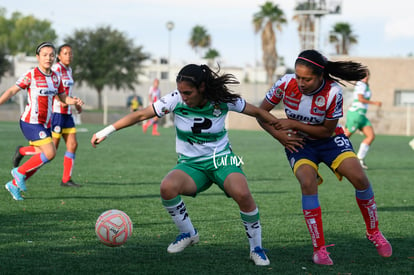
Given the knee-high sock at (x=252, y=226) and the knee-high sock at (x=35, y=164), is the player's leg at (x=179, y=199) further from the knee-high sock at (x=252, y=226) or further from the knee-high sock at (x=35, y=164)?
the knee-high sock at (x=35, y=164)

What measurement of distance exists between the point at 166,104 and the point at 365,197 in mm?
2069

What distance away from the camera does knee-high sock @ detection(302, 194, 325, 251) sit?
18.6 feet

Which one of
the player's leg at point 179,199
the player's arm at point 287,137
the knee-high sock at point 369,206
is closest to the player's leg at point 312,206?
the player's arm at point 287,137

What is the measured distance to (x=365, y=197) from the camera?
20.0 ft

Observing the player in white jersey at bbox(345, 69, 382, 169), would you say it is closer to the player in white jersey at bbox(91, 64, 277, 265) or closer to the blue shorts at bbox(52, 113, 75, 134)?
the blue shorts at bbox(52, 113, 75, 134)

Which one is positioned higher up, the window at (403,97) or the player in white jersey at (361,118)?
the player in white jersey at (361,118)

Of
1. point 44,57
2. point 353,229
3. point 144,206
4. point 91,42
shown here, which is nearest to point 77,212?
point 144,206

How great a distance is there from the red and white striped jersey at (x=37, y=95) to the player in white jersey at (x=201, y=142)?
153 inches

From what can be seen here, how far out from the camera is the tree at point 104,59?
59688mm

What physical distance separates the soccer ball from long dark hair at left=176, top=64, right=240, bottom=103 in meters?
1.39

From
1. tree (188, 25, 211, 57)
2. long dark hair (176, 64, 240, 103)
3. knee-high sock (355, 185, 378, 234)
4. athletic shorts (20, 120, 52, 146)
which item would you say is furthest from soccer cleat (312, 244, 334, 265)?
tree (188, 25, 211, 57)

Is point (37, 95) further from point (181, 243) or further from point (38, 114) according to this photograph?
point (181, 243)

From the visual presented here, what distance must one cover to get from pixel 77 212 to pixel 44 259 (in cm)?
267

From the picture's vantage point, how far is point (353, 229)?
24.1 ft
